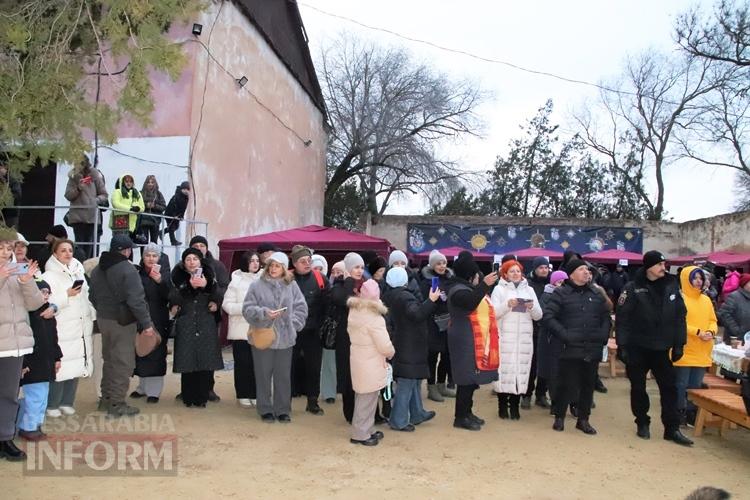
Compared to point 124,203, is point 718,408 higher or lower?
lower

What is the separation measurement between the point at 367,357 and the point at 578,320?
80.8 inches

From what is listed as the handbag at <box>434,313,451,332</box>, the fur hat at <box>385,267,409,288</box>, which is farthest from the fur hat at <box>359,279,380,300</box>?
the handbag at <box>434,313,451,332</box>

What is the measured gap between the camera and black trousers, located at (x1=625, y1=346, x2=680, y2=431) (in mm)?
5535

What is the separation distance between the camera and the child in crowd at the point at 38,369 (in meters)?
4.64

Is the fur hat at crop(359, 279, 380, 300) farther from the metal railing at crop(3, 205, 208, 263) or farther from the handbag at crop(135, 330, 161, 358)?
the metal railing at crop(3, 205, 208, 263)

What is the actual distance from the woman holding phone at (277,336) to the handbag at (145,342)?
873 mm

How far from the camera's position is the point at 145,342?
5.71m

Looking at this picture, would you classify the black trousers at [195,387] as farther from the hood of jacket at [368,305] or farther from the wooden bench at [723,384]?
the wooden bench at [723,384]

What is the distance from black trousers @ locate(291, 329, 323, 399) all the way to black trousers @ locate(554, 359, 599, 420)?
7.80 feet

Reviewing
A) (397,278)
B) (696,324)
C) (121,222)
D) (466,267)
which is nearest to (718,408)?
(696,324)

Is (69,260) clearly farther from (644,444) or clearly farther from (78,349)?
(644,444)

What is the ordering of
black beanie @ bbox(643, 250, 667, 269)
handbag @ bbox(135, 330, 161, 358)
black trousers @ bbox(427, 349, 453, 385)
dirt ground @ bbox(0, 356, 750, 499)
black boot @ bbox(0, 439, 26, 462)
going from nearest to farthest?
1. dirt ground @ bbox(0, 356, 750, 499)
2. black boot @ bbox(0, 439, 26, 462)
3. black beanie @ bbox(643, 250, 667, 269)
4. handbag @ bbox(135, 330, 161, 358)
5. black trousers @ bbox(427, 349, 453, 385)

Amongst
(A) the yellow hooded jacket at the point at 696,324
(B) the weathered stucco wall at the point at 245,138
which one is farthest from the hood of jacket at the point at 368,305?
(B) the weathered stucco wall at the point at 245,138

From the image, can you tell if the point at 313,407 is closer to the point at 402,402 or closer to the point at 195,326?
the point at 402,402
